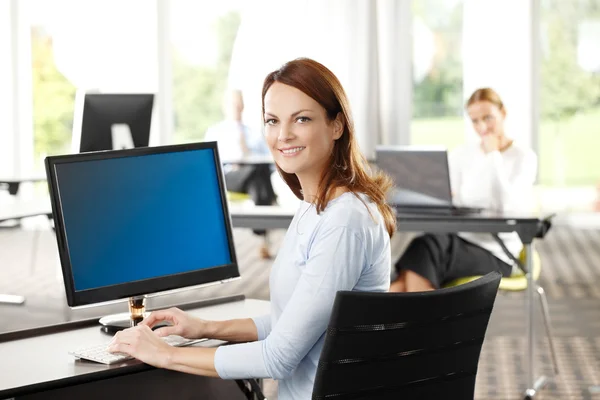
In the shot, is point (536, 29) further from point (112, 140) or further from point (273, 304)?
point (273, 304)

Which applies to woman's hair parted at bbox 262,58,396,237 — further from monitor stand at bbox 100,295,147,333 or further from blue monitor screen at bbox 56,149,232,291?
monitor stand at bbox 100,295,147,333

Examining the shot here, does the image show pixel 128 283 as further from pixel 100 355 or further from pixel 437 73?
pixel 437 73

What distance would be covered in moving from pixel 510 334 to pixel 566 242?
3.50m

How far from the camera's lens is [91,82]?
9.04 m

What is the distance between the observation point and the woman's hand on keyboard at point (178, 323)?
6.86 feet

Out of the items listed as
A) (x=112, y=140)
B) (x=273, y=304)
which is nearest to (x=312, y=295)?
(x=273, y=304)

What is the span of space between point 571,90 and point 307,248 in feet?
24.3

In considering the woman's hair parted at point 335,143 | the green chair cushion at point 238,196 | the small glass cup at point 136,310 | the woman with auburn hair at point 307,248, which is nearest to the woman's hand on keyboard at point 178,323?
the woman with auburn hair at point 307,248

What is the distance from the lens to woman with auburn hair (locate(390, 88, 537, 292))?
4.31 m

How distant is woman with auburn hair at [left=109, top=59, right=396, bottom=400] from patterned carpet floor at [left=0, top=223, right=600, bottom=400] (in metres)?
2.07

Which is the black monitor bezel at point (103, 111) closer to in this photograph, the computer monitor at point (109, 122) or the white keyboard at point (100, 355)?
the computer monitor at point (109, 122)

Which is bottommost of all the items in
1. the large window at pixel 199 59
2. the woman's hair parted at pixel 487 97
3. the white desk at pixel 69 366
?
the white desk at pixel 69 366

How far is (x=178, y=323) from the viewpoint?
6.91 ft

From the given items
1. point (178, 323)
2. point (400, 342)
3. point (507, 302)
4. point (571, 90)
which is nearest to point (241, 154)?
point (507, 302)
